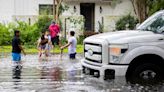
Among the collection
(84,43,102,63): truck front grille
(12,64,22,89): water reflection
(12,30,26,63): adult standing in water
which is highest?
(84,43,102,63): truck front grille

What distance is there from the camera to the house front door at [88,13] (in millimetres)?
44031

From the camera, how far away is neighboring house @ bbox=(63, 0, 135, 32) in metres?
43.3

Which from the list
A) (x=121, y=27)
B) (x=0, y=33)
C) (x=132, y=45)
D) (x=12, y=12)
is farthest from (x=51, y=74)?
(x=12, y=12)

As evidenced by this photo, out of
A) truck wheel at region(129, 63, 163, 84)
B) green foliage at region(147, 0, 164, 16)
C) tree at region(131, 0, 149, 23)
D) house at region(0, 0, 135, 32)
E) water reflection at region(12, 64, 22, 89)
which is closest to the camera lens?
truck wheel at region(129, 63, 163, 84)

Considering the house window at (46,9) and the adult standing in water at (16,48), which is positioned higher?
the house window at (46,9)

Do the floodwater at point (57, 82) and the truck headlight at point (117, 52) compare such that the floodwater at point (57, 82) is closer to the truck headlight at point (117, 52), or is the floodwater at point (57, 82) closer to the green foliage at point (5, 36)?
the truck headlight at point (117, 52)

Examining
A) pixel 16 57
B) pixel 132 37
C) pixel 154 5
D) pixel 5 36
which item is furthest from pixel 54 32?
pixel 132 37

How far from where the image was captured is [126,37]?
14711mm

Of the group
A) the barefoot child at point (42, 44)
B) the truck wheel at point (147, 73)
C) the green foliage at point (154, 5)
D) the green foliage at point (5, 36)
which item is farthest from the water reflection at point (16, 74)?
the green foliage at point (154, 5)

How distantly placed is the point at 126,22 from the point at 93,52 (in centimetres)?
2519

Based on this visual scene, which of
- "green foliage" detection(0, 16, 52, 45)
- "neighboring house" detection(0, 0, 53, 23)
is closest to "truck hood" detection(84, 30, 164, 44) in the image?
"green foliage" detection(0, 16, 52, 45)

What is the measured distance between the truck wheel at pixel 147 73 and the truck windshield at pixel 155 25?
1.13 metres

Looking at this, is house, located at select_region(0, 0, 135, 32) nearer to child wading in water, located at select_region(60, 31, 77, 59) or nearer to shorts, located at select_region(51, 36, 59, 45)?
shorts, located at select_region(51, 36, 59, 45)

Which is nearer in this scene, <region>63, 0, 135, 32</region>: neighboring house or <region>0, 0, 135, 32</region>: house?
<region>0, 0, 135, 32</region>: house
